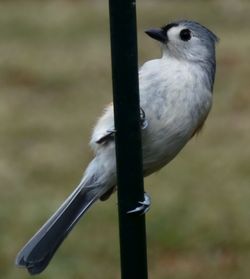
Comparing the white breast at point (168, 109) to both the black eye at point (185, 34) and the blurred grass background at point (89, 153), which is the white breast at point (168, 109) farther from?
the blurred grass background at point (89, 153)

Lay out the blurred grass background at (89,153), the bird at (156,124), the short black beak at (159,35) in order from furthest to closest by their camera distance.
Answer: the blurred grass background at (89,153)
the short black beak at (159,35)
the bird at (156,124)

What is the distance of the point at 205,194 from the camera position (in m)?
8.20

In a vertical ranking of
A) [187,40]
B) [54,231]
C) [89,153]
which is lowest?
[54,231]

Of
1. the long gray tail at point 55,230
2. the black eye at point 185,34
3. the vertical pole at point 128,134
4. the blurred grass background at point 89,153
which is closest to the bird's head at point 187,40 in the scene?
the black eye at point 185,34

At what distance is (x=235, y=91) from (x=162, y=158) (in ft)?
19.1

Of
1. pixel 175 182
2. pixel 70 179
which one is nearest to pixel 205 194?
pixel 175 182

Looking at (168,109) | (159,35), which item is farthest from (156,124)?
(159,35)

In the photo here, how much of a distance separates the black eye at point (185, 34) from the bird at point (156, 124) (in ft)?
0.12

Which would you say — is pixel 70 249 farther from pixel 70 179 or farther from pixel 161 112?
pixel 161 112

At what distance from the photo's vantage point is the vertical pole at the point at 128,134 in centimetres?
411

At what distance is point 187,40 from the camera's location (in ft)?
16.9

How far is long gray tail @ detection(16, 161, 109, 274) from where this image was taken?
15.3 ft

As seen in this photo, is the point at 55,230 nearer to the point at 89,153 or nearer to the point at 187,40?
the point at 187,40

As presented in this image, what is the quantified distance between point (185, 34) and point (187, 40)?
4 cm
